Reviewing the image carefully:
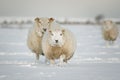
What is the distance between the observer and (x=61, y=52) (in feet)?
42.1

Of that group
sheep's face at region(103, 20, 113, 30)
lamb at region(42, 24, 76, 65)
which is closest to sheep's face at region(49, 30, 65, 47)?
lamb at region(42, 24, 76, 65)

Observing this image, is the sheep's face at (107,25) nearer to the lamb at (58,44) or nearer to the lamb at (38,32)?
the lamb at (38,32)

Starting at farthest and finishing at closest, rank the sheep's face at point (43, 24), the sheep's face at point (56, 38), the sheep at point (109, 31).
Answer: the sheep at point (109, 31), the sheep's face at point (43, 24), the sheep's face at point (56, 38)

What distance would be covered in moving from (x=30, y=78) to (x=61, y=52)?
11.0 ft

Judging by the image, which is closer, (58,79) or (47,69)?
(58,79)

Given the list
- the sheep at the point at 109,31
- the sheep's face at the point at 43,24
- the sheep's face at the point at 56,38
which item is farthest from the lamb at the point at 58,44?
the sheep at the point at 109,31

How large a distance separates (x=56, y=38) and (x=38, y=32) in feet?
6.57

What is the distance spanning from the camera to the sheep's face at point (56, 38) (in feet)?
40.1

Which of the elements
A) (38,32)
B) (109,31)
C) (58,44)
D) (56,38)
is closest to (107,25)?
(109,31)

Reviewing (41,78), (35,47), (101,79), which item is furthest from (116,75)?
(35,47)

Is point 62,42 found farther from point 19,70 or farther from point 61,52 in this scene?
point 19,70

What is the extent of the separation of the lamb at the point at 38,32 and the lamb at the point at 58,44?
0.46m

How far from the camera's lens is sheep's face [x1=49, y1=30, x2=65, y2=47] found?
1221 cm

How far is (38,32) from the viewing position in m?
14.1
